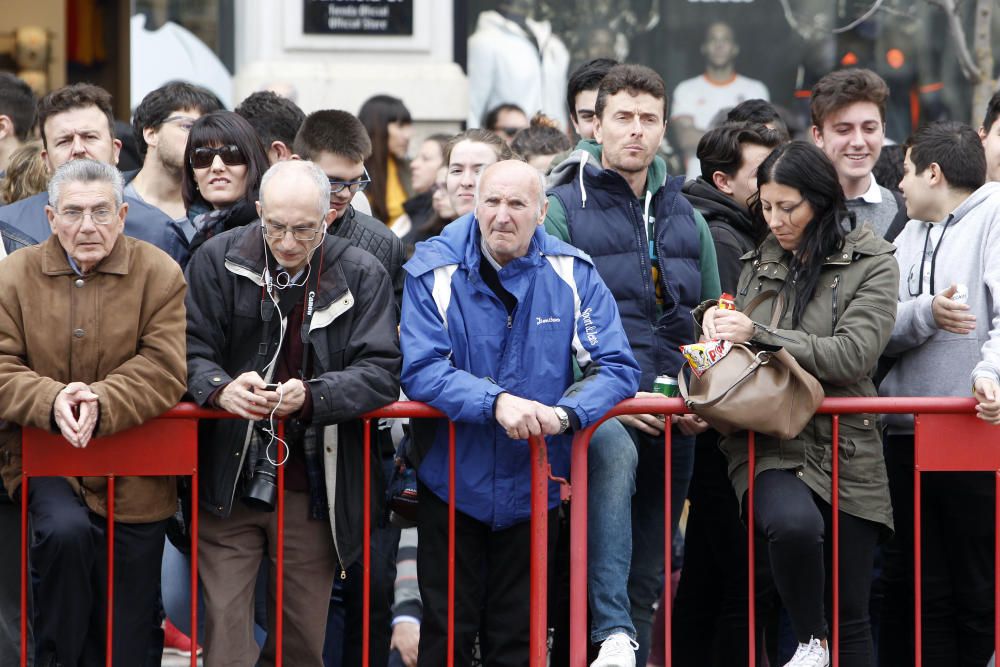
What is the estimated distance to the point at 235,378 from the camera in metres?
5.21

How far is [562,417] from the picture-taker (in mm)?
5129

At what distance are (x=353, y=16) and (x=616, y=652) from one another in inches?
240

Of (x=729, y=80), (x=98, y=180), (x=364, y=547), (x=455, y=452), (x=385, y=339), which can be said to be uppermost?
(x=729, y=80)

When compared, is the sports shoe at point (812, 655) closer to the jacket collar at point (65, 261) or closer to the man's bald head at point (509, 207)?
the man's bald head at point (509, 207)

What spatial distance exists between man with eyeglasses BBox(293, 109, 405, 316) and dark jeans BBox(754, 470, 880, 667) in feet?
5.30

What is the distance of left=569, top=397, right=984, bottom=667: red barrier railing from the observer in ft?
17.4

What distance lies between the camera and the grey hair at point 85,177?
5.17m

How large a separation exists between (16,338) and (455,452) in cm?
148

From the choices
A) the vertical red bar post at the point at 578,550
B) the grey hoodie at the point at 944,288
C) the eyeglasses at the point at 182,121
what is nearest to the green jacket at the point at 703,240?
the grey hoodie at the point at 944,288

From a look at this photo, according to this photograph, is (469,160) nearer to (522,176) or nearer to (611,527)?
(522,176)

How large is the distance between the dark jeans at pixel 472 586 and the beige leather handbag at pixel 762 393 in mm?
699

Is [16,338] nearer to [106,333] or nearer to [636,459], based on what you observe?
[106,333]

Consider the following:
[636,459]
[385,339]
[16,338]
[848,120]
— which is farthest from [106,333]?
[848,120]

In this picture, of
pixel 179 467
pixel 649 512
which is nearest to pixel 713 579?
pixel 649 512
